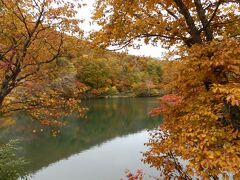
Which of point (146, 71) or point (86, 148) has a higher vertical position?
point (146, 71)

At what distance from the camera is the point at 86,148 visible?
805 inches

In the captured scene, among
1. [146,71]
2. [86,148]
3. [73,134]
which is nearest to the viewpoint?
[146,71]

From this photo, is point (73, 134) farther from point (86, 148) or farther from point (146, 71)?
point (146, 71)

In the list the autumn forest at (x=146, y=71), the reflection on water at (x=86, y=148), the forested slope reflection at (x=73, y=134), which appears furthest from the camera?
the forested slope reflection at (x=73, y=134)

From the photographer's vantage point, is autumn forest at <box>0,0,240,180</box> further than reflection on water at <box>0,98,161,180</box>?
No

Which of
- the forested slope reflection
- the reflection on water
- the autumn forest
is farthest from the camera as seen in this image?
the forested slope reflection

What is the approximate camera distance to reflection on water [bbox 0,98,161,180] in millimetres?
15222

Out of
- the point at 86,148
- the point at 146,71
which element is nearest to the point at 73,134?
the point at 86,148

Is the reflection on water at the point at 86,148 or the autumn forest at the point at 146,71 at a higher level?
the autumn forest at the point at 146,71

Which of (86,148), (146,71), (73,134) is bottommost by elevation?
(86,148)

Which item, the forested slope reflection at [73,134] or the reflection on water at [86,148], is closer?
the reflection on water at [86,148]

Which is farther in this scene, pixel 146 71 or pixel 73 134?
pixel 73 134

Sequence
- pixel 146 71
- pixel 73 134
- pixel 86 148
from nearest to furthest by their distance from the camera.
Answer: pixel 146 71 < pixel 86 148 < pixel 73 134

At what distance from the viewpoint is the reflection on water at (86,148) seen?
15222mm
